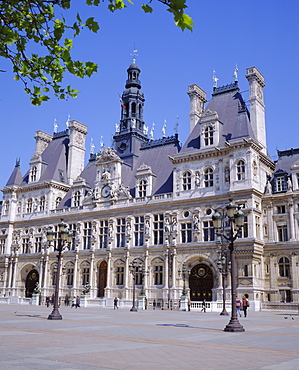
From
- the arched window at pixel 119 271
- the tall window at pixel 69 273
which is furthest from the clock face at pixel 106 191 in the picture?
the tall window at pixel 69 273

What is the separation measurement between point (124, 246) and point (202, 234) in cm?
1055

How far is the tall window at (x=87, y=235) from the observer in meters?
54.0

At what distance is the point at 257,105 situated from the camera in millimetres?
48469

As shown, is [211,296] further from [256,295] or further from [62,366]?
[62,366]

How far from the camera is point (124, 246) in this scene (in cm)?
5044

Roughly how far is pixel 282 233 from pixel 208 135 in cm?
1326

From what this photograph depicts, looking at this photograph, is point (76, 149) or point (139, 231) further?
point (76, 149)

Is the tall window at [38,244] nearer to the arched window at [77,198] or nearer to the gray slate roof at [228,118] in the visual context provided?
the arched window at [77,198]

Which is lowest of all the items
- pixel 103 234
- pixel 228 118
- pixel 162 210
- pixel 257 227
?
pixel 257 227

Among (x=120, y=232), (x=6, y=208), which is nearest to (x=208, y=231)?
(x=120, y=232)

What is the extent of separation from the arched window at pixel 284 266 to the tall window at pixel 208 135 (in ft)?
47.9

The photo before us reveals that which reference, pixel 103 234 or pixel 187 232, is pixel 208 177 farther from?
pixel 103 234

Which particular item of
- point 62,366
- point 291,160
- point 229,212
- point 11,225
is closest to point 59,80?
point 62,366

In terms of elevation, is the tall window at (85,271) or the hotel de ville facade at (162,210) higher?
the hotel de ville facade at (162,210)
